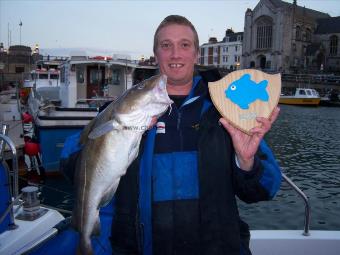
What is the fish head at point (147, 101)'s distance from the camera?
2594mm

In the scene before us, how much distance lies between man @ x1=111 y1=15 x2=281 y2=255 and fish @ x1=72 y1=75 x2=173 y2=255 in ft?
Result: 0.85

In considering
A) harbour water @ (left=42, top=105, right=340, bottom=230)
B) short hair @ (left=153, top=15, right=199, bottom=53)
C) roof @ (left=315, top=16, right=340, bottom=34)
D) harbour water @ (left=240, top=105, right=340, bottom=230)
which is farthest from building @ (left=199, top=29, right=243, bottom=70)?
short hair @ (left=153, top=15, right=199, bottom=53)

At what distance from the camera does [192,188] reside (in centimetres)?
277

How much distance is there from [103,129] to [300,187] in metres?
12.6

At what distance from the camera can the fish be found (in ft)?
8.36

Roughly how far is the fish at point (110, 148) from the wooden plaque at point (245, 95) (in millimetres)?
505

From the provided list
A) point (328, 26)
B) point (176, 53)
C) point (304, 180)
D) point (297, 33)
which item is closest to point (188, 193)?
point (176, 53)

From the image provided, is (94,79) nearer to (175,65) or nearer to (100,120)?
(175,65)

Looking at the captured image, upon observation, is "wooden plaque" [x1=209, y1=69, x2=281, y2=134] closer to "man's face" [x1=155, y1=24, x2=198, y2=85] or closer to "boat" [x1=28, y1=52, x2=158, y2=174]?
"man's face" [x1=155, y1=24, x2=198, y2=85]

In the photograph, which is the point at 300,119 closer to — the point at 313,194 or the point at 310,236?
the point at 313,194

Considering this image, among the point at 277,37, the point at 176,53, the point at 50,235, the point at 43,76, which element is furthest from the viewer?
the point at 277,37

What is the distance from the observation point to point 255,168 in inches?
105

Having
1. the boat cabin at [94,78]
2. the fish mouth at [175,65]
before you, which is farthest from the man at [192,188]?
the boat cabin at [94,78]

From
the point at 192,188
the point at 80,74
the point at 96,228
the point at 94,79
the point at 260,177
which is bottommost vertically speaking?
the point at 96,228
